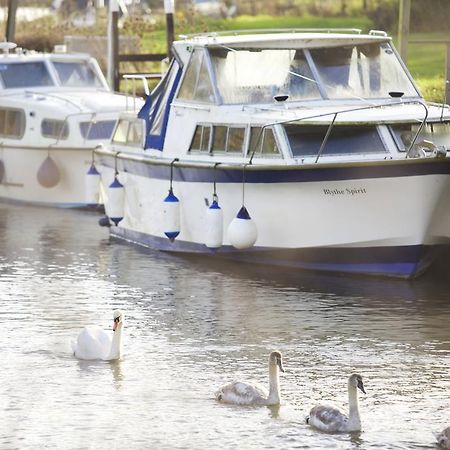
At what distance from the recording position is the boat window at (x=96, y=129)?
2762cm

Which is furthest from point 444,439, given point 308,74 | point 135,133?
point 135,133

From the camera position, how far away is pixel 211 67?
21.7 meters

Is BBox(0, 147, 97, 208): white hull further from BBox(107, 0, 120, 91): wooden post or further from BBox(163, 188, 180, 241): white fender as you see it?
BBox(163, 188, 180, 241): white fender

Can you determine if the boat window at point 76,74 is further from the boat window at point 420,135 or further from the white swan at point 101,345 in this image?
the white swan at point 101,345

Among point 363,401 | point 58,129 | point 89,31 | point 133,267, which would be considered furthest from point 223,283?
point 89,31

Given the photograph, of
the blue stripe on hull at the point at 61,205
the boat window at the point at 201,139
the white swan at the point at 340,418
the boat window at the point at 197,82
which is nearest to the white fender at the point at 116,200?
the boat window at the point at 197,82

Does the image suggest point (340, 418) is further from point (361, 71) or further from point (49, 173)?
point (49, 173)

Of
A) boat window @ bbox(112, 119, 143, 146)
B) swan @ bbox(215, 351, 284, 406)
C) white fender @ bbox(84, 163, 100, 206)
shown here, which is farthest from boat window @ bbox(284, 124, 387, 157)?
swan @ bbox(215, 351, 284, 406)

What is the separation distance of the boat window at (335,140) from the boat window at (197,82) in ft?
5.89

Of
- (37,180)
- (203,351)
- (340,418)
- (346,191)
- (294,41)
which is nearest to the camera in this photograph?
(340,418)

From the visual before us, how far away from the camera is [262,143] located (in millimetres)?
20406

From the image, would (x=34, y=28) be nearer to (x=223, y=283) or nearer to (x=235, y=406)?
(x=223, y=283)

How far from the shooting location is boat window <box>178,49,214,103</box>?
71.2ft

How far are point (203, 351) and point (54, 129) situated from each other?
461 inches
